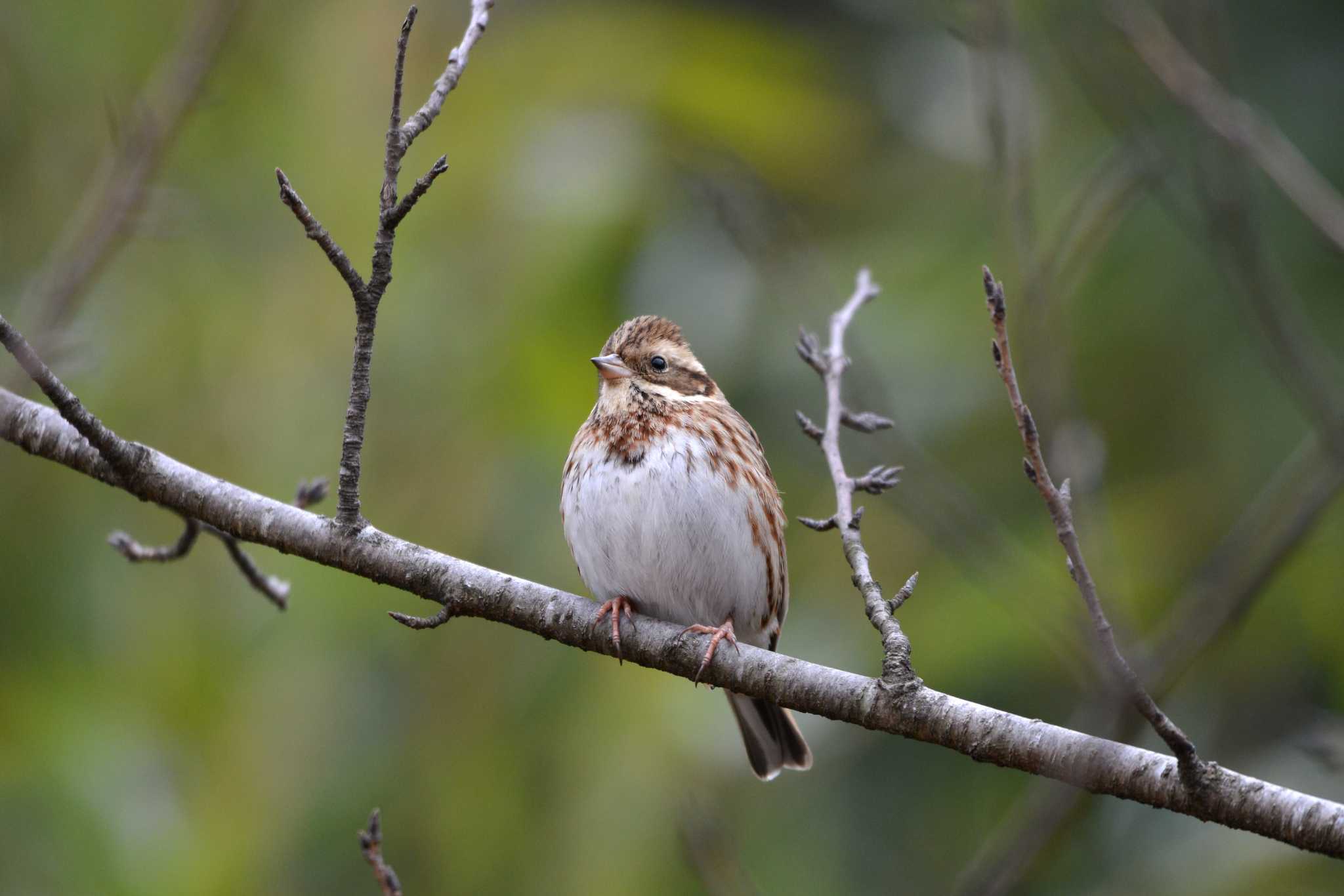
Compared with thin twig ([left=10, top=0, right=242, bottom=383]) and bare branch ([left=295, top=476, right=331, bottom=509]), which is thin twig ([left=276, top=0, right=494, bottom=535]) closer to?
bare branch ([left=295, top=476, right=331, bottom=509])

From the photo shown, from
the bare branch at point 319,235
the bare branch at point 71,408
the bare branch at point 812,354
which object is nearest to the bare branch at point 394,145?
the bare branch at point 319,235

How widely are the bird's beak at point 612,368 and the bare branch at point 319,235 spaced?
1768 millimetres

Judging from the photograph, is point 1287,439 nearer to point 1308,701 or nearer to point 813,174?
point 1308,701

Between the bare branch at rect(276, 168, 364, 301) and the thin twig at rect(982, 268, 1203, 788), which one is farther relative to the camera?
the bare branch at rect(276, 168, 364, 301)

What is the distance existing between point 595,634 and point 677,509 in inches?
38.6

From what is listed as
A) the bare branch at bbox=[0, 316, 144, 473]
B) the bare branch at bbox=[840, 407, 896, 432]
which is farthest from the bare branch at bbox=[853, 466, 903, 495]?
the bare branch at bbox=[0, 316, 144, 473]

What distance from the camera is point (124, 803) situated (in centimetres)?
520

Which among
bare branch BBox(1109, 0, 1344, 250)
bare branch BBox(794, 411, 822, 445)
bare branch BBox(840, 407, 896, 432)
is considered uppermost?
bare branch BBox(1109, 0, 1344, 250)

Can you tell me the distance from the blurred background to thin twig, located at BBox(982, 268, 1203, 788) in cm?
146

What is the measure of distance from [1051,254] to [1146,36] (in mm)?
720

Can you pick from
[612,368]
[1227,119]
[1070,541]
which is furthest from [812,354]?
[1070,541]

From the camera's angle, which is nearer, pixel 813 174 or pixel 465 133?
pixel 465 133

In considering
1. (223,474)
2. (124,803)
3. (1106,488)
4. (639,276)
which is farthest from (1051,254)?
(124,803)

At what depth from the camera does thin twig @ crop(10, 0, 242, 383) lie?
4441mm
